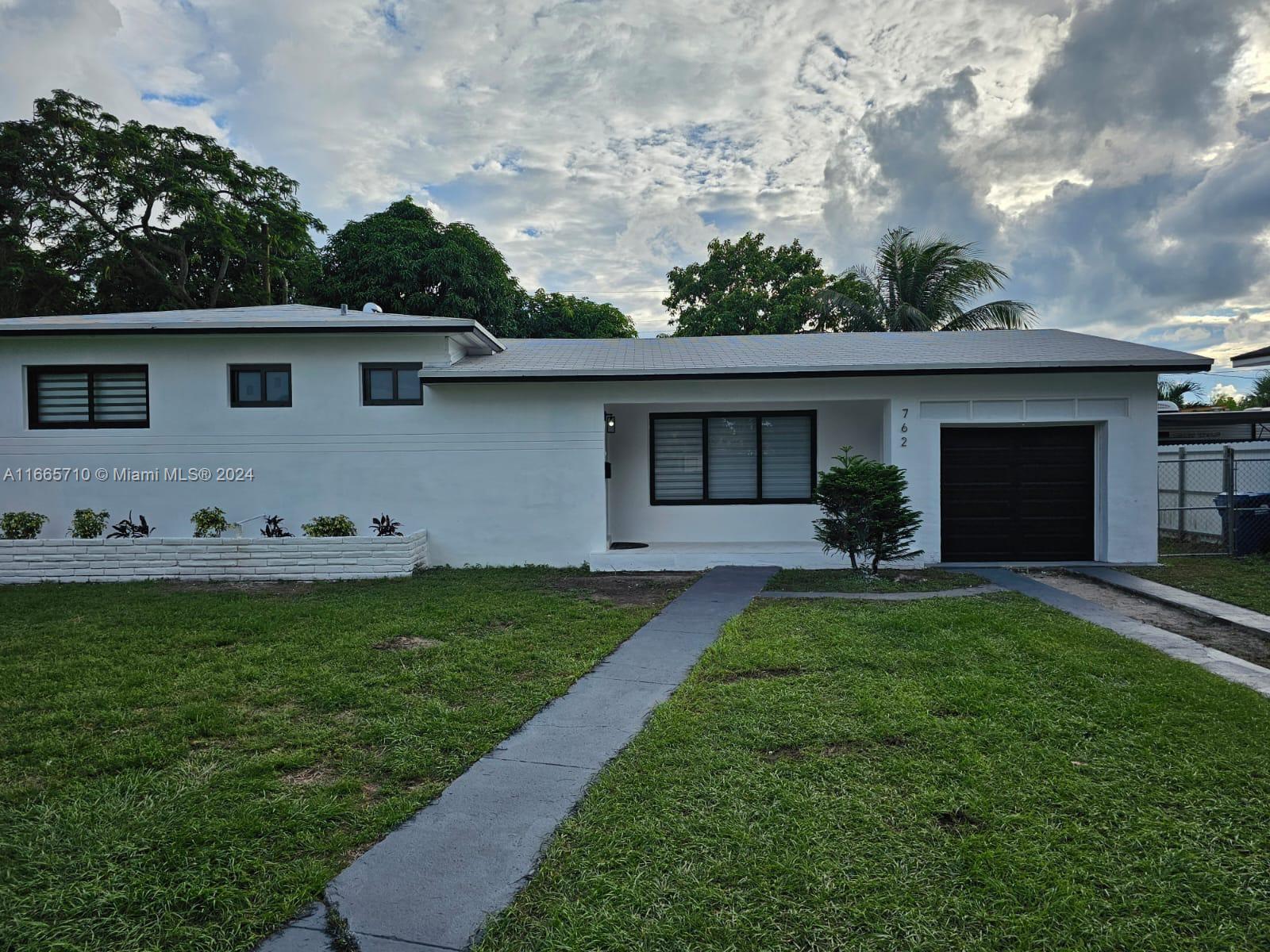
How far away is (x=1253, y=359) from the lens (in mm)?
→ 12578

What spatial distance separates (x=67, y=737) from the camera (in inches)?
164

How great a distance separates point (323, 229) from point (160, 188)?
519 centimetres

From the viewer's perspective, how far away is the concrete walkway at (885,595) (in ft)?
26.5

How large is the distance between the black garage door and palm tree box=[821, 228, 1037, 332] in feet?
41.0

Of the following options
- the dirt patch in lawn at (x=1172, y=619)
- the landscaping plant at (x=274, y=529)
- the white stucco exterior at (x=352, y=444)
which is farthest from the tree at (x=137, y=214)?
the dirt patch in lawn at (x=1172, y=619)

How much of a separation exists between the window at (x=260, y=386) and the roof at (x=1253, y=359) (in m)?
16.2

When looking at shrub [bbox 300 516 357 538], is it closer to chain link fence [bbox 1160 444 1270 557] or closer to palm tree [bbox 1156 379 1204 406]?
chain link fence [bbox 1160 444 1270 557]

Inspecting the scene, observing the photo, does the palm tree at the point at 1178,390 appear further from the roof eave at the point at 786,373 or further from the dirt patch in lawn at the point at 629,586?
the dirt patch in lawn at the point at 629,586

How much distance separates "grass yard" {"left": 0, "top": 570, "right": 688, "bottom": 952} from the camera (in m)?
2.62

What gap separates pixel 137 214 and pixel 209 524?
19.3 metres

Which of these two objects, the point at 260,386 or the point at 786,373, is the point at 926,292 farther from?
the point at 260,386

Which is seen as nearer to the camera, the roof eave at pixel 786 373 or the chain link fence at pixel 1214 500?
the roof eave at pixel 786 373

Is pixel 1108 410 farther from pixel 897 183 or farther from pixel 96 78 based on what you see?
pixel 96 78

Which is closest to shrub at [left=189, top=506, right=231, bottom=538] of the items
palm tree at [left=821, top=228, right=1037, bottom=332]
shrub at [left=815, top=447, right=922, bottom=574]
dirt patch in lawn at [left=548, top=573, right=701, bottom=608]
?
dirt patch in lawn at [left=548, top=573, right=701, bottom=608]
